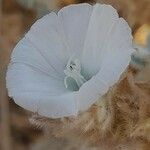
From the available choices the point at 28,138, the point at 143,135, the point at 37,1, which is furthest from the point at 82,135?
the point at 28,138

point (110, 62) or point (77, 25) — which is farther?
point (77, 25)

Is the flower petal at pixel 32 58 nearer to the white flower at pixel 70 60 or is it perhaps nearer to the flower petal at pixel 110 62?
the white flower at pixel 70 60

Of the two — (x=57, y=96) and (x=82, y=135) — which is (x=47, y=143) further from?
(x=57, y=96)

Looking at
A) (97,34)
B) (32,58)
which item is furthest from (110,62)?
(32,58)

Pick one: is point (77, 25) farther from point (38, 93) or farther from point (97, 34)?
point (38, 93)

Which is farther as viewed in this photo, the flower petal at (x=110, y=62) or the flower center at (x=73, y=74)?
the flower center at (x=73, y=74)

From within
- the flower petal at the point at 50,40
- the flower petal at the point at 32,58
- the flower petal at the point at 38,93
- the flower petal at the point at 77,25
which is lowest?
the flower petal at the point at 38,93

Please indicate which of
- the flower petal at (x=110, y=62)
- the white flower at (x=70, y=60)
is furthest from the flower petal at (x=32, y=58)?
the flower petal at (x=110, y=62)

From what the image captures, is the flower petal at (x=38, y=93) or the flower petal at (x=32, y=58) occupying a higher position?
the flower petal at (x=32, y=58)
